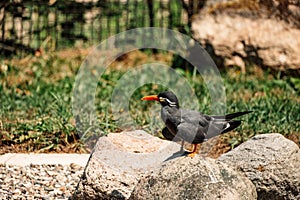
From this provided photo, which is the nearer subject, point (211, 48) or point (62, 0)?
point (211, 48)

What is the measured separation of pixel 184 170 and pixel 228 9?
5.26m

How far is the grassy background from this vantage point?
7.04 m

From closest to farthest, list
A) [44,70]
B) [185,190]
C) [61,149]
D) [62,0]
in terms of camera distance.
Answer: [185,190] → [61,149] → [44,70] → [62,0]

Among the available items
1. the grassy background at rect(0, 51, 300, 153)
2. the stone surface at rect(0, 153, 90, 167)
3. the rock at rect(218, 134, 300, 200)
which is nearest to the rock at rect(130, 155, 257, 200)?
the rock at rect(218, 134, 300, 200)

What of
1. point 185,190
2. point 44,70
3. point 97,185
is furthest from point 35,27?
point 185,190

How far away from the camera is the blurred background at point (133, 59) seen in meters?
7.22

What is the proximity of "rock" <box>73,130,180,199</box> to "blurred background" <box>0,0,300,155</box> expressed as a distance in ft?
4.37

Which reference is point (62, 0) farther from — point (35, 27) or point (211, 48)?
point (211, 48)

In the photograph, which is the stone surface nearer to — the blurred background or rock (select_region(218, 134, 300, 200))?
the blurred background

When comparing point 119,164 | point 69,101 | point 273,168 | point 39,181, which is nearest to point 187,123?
point 119,164

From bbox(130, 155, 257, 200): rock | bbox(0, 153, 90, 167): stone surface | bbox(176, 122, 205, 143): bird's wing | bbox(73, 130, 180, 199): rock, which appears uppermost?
bbox(176, 122, 205, 143): bird's wing

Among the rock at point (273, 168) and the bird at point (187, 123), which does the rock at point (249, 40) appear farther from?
the rock at point (273, 168)

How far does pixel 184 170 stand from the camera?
15.6ft

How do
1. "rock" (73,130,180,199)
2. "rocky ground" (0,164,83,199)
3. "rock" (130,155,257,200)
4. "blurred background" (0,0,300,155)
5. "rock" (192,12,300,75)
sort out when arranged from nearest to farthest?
"rock" (130,155,257,200) < "rock" (73,130,180,199) < "rocky ground" (0,164,83,199) < "blurred background" (0,0,300,155) < "rock" (192,12,300,75)
